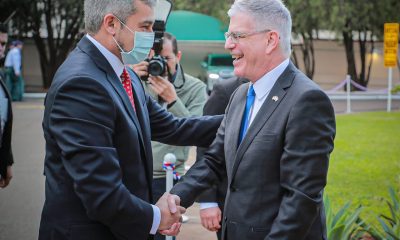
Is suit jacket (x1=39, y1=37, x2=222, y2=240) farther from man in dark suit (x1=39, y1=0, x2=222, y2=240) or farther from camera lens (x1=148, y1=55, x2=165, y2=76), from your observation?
camera lens (x1=148, y1=55, x2=165, y2=76)

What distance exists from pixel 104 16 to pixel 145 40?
0.28 meters

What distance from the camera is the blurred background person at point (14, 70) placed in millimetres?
23156

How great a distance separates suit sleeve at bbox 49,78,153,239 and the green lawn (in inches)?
158

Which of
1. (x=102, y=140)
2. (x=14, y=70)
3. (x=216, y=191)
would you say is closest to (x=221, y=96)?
(x=216, y=191)

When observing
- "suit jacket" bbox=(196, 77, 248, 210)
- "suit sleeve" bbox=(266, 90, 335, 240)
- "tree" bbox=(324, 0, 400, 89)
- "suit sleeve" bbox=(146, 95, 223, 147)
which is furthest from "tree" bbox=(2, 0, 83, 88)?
"suit sleeve" bbox=(266, 90, 335, 240)

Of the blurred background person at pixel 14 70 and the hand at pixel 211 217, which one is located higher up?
the hand at pixel 211 217

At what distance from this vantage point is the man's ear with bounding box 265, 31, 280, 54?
312cm

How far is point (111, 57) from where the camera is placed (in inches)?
121

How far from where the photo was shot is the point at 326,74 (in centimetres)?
4231

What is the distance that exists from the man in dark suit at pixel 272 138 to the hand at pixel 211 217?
0.68 m

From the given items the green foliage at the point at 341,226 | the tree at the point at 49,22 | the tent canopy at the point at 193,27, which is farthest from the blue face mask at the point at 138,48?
the tree at the point at 49,22

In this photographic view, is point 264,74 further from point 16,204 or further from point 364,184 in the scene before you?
point 364,184

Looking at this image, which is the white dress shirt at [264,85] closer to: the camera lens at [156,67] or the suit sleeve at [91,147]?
the suit sleeve at [91,147]

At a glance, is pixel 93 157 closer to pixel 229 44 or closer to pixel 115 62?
pixel 115 62
